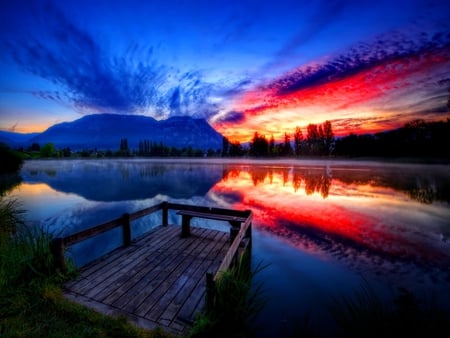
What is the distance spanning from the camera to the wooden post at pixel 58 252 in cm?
396

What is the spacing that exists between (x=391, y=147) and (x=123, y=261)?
227 ft

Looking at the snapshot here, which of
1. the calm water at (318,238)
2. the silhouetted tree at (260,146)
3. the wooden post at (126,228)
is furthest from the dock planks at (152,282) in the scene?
the silhouetted tree at (260,146)

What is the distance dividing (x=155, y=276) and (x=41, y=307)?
5.98 ft

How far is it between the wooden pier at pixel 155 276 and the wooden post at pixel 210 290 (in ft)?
0.04

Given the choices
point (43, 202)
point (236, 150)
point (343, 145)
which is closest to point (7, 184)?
point (43, 202)

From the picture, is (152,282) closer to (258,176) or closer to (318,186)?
(318,186)

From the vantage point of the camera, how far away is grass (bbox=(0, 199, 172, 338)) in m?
2.87

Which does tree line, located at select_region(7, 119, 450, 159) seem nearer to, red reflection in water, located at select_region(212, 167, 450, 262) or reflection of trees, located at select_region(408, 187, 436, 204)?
reflection of trees, located at select_region(408, 187, 436, 204)

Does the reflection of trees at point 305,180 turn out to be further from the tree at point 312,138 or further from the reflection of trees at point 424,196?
the tree at point 312,138

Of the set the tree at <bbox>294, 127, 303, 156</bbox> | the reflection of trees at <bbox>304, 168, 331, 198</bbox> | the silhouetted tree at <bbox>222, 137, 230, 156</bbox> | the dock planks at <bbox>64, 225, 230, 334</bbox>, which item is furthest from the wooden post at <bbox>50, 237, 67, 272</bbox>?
the silhouetted tree at <bbox>222, 137, 230, 156</bbox>

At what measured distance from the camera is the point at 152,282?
163 inches

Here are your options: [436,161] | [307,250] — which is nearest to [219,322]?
[307,250]

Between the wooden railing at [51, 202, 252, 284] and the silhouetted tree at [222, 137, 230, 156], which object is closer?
the wooden railing at [51, 202, 252, 284]

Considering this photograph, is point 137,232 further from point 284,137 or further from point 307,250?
point 284,137
